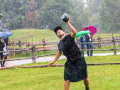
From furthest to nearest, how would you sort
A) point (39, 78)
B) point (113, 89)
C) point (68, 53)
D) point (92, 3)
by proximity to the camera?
point (92, 3), point (39, 78), point (113, 89), point (68, 53)

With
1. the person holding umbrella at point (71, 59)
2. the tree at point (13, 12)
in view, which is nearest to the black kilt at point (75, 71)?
the person holding umbrella at point (71, 59)

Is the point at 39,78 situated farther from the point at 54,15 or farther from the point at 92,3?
the point at 92,3

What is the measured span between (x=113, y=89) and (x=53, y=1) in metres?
53.9

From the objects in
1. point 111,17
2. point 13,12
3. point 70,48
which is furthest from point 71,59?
point 13,12

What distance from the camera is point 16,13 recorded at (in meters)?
62.8

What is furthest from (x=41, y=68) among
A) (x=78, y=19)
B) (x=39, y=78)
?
(x=78, y=19)

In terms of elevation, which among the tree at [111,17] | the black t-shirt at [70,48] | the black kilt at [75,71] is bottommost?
the black kilt at [75,71]

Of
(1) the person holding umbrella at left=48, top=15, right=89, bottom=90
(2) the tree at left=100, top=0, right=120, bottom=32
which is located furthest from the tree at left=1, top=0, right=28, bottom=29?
(1) the person holding umbrella at left=48, top=15, right=89, bottom=90

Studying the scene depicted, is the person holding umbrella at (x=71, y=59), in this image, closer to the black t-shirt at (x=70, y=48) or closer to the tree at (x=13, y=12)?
the black t-shirt at (x=70, y=48)

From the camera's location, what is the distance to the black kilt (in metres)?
5.59

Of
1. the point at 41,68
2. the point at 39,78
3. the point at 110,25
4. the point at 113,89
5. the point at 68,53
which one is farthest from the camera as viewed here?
the point at 110,25

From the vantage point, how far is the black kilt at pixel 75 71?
559 cm

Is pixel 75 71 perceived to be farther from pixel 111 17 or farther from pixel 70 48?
pixel 111 17

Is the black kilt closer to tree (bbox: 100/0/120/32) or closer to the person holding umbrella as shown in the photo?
the person holding umbrella
